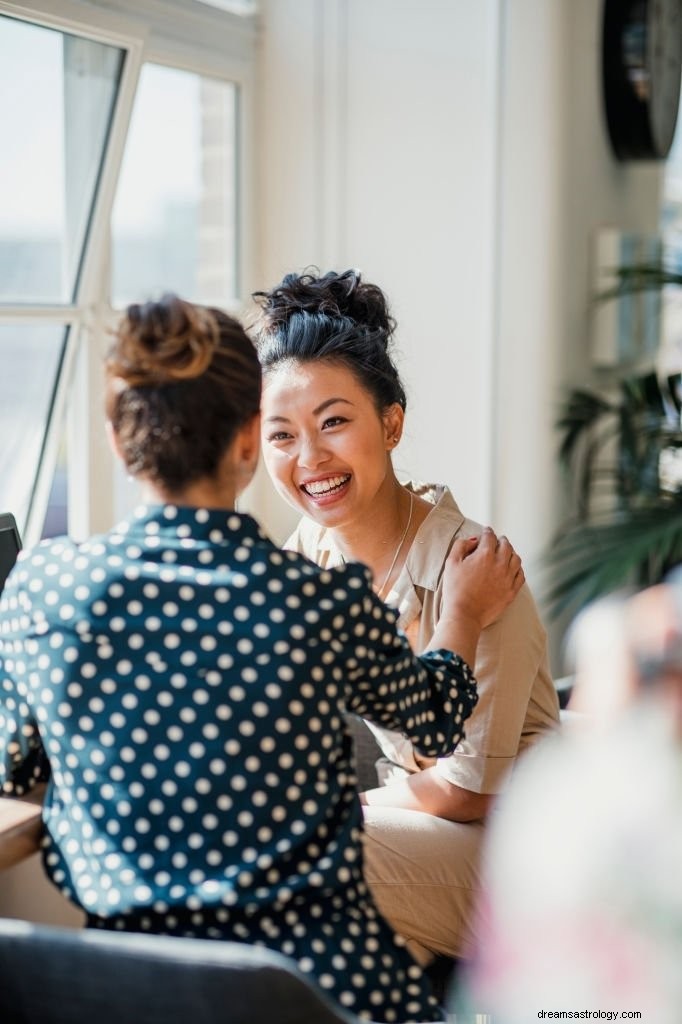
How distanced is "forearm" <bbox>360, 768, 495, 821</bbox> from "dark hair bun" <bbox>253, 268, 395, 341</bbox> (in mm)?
689

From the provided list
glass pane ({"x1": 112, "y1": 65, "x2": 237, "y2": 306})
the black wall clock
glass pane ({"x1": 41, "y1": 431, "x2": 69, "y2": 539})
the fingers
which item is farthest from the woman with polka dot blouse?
the black wall clock

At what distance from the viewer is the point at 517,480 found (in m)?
3.84

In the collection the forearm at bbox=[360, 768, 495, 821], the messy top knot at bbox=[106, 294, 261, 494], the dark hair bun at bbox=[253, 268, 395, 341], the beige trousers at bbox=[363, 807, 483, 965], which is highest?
the dark hair bun at bbox=[253, 268, 395, 341]

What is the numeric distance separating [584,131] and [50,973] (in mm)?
3364

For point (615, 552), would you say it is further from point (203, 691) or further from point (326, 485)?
point (203, 691)

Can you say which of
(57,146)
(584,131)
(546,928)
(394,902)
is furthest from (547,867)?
(584,131)

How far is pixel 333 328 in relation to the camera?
2.00 m

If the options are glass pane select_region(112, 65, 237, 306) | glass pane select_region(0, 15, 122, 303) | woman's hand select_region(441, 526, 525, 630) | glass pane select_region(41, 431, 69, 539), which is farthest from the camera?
glass pane select_region(112, 65, 237, 306)

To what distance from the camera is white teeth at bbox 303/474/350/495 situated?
6.52ft

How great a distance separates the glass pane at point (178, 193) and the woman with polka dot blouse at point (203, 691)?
85.9 inches

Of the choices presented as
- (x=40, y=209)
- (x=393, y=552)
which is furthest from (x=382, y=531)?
(x=40, y=209)

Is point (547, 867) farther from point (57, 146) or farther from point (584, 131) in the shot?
point (584, 131)

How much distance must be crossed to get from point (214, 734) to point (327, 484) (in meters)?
0.85

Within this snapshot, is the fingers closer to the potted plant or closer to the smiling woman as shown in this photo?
the smiling woman
